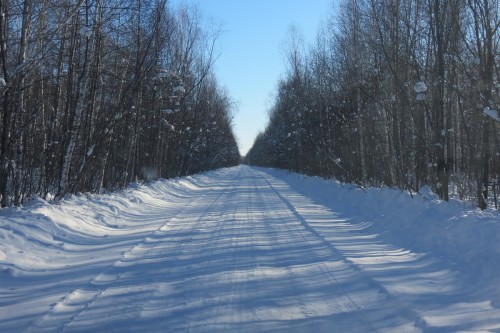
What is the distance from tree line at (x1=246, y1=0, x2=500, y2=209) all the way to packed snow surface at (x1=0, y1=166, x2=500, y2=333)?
8.09 feet

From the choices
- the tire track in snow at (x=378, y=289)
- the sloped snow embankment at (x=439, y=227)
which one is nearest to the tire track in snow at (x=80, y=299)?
the tire track in snow at (x=378, y=289)

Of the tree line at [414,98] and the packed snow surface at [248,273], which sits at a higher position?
the tree line at [414,98]

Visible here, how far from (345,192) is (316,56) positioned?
489 inches

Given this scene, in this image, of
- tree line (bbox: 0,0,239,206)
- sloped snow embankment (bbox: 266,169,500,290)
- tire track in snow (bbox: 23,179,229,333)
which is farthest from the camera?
tree line (bbox: 0,0,239,206)

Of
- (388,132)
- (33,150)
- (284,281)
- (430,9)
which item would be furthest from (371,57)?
(284,281)

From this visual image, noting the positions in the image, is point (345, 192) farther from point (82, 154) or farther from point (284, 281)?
point (284, 281)

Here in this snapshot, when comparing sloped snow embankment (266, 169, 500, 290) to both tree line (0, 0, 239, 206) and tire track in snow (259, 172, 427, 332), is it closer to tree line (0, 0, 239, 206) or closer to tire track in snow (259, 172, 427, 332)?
tire track in snow (259, 172, 427, 332)

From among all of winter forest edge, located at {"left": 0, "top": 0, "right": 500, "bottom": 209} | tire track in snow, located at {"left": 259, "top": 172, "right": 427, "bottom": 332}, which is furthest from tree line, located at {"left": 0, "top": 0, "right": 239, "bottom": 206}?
tire track in snow, located at {"left": 259, "top": 172, "right": 427, "bottom": 332}

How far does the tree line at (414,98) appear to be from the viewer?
11.1 meters

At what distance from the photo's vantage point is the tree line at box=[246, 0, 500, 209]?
11.1 meters

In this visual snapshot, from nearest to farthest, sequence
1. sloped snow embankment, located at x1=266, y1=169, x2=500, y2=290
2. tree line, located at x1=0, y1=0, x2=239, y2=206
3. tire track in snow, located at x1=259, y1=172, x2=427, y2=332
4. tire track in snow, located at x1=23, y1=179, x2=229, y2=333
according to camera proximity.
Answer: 1. tire track in snow, located at x1=23, y1=179, x2=229, y2=333
2. tire track in snow, located at x1=259, y1=172, x2=427, y2=332
3. sloped snow embankment, located at x1=266, y1=169, x2=500, y2=290
4. tree line, located at x1=0, y1=0, x2=239, y2=206

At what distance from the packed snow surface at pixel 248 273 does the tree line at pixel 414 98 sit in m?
2.47

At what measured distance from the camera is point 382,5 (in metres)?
15.3

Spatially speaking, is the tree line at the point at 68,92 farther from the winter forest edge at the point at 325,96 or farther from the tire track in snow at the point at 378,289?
the tire track in snow at the point at 378,289
